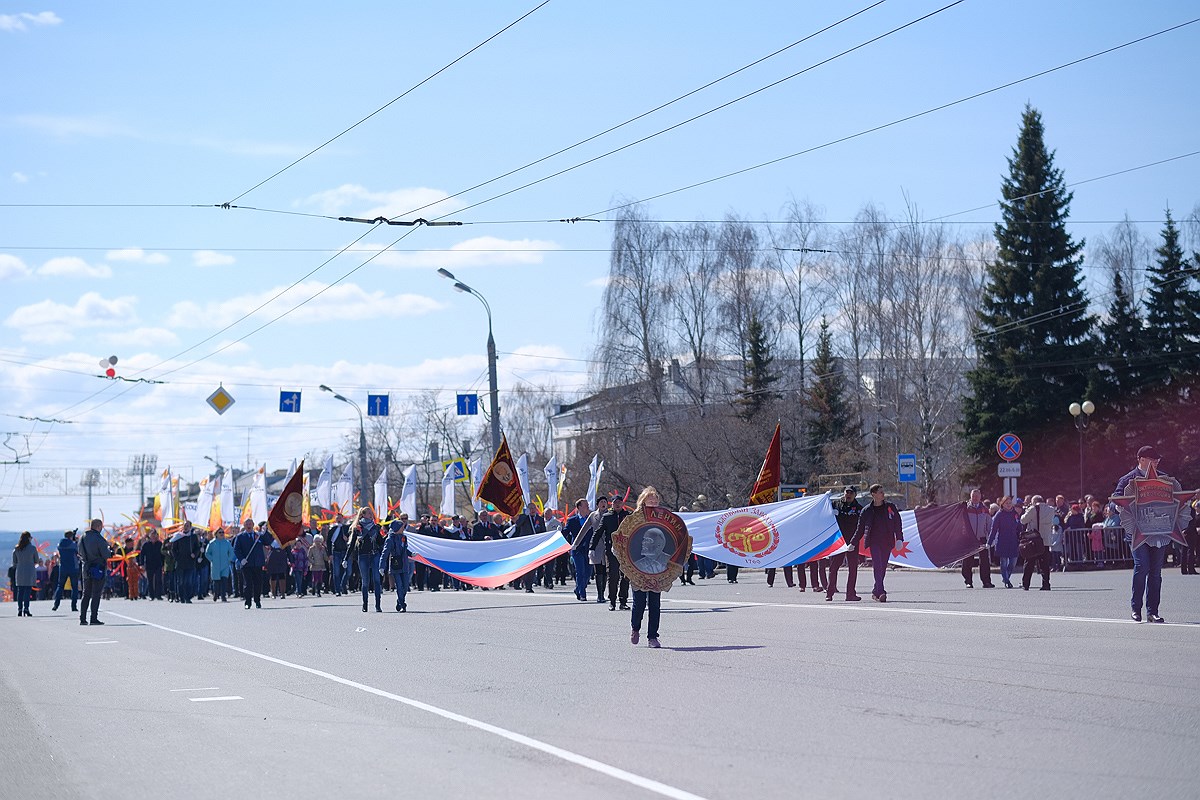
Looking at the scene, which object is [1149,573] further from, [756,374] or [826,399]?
[826,399]

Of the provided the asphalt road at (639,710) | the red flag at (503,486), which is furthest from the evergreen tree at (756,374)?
the asphalt road at (639,710)

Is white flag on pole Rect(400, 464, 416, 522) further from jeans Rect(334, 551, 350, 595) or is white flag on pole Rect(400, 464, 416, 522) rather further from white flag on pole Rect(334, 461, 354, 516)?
jeans Rect(334, 551, 350, 595)

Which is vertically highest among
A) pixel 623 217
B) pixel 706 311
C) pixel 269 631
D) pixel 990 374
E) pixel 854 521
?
pixel 623 217

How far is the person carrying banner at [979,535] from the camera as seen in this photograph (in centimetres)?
2558

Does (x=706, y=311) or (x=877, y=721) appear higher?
(x=706, y=311)

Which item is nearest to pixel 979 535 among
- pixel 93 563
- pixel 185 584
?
pixel 93 563

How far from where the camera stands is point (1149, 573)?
1550cm

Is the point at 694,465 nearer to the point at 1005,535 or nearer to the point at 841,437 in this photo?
the point at 841,437

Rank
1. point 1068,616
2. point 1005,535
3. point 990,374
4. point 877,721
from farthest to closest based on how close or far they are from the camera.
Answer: point 990,374 → point 1005,535 → point 1068,616 → point 877,721

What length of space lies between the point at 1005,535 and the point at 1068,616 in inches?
298

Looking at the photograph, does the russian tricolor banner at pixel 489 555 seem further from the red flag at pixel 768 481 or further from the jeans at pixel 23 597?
the jeans at pixel 23 597

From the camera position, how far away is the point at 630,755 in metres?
8.31

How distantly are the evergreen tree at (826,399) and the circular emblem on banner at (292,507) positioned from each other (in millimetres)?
34389

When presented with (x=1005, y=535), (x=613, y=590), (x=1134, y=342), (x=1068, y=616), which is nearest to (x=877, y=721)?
(x=1068, y=616)
